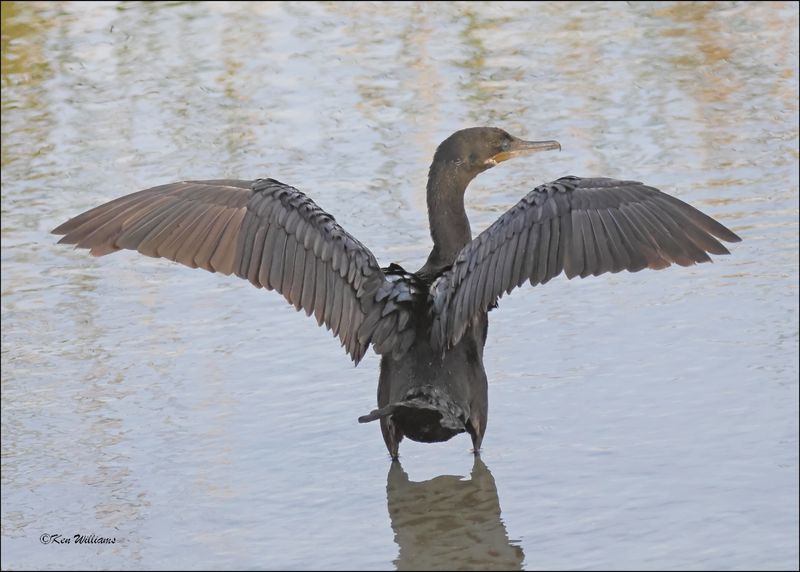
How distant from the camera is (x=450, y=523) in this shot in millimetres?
6113

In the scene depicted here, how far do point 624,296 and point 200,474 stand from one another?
2.67m

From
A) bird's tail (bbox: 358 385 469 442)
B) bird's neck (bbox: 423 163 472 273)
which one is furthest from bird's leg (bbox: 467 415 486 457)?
bird's neck (bbox: 423 163 472 273)

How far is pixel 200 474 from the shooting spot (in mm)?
6527

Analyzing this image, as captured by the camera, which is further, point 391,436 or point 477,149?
point 477,149

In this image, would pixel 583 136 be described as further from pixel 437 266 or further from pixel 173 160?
pixel 437 266

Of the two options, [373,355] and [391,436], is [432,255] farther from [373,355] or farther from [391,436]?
[373,355]

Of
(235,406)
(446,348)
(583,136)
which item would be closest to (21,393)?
(235,406)

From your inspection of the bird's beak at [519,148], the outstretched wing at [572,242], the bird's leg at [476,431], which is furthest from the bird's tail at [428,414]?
the bird's beak at [519,148]

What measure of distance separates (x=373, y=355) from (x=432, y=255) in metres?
1.30

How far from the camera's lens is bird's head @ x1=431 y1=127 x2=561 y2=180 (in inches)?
274

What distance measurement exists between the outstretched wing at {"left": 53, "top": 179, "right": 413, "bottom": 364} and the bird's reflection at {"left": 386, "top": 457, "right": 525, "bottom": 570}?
25.0 inches

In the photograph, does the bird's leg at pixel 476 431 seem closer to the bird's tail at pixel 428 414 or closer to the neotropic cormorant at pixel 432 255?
the neotropic cormorant at pixel 432 255

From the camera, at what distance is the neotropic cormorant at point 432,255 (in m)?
6.05

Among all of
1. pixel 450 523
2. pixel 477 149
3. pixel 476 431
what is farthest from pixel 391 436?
pixel 477 149
